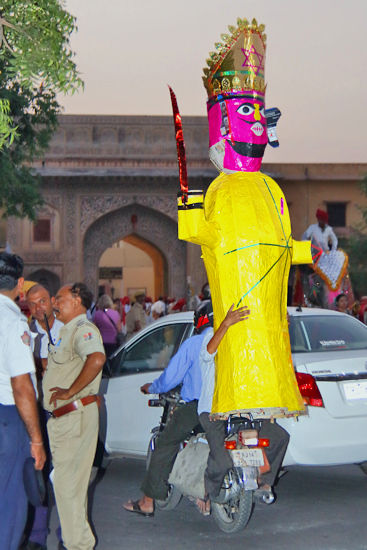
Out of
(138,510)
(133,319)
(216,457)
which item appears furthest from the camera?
(133,319)

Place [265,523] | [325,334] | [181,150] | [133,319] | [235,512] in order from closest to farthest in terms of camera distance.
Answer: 1. [181,150]
2. [235,512]
3. [265,523]
4. [325,334]
5. [133,319]

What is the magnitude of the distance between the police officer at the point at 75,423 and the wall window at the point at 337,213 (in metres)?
29.7

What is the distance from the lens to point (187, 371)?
532cm

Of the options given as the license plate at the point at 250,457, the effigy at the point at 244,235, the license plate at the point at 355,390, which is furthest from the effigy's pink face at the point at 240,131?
the license plate at the point at 355,390

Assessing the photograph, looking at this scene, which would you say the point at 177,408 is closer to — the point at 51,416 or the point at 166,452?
the point at 166,452

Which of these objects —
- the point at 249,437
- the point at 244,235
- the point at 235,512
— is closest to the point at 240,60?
the point at 244,235

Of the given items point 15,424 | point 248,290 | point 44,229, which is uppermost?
point 44,229

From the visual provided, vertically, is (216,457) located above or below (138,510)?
above

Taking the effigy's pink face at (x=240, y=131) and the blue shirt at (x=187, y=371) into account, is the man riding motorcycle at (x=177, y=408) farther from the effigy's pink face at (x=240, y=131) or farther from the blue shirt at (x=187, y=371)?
the effigy's pink face at (x=240, y=131)

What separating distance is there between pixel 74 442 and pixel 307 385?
1842 millimetres

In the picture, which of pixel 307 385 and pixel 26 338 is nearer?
pixel 26 338

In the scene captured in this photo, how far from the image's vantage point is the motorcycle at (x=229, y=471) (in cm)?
468

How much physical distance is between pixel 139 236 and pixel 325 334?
24433 mm

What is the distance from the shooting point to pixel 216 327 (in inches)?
183
